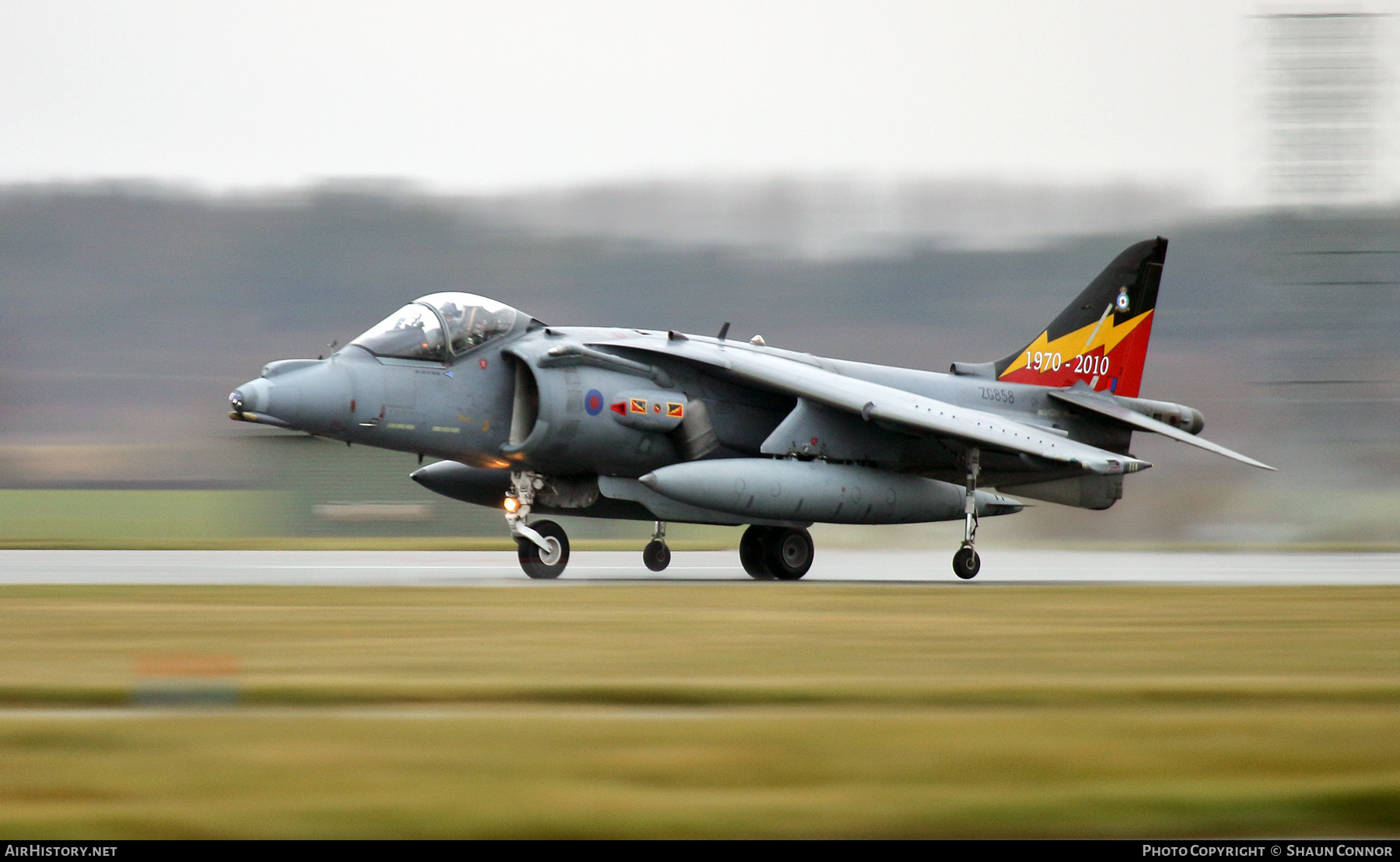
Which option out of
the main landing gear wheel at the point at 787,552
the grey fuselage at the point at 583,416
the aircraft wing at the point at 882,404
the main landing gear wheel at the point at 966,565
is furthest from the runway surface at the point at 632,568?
the aircraft wing at the point at 882,404

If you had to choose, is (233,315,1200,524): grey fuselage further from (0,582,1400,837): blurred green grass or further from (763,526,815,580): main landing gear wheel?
(0,582,1400,837): blurred green grass

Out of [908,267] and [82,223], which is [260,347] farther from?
[908,267]

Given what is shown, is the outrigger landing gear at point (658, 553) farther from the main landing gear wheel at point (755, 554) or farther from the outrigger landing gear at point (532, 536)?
the outrigger landing gear at point (532, 536)

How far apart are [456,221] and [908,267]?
2884 centimetres

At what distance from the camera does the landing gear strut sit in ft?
53.4

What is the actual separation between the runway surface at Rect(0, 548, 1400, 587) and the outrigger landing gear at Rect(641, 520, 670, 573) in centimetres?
18

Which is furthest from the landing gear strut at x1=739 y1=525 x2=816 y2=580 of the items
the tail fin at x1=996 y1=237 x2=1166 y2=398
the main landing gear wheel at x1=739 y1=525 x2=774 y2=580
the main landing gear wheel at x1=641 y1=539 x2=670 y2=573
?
the tail fin at x1=996 y1=237 x2=1166 y2=398

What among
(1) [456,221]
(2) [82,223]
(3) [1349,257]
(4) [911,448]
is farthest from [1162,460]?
(2) [82,223]

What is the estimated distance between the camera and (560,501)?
16188mm

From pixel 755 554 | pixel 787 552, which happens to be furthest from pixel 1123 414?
pixel 755 554

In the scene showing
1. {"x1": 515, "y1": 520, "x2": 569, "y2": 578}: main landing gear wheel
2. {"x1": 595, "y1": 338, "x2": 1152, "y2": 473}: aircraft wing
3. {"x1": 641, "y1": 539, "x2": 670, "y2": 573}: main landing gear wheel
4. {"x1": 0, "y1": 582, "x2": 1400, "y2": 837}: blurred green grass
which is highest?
{"x1": 595, "y1": 338, "x2": 1152, "y2": 473}: aircraft wing

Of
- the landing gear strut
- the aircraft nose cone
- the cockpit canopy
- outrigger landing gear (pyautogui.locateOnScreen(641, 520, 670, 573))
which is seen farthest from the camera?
outrigger landing gear (pyautogui.locateOnScreen(641, 520, 670, 573))

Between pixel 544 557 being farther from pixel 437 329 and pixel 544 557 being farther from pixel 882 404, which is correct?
pixel 882 404
